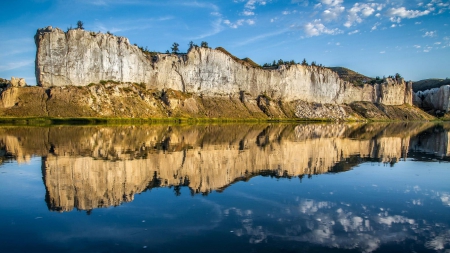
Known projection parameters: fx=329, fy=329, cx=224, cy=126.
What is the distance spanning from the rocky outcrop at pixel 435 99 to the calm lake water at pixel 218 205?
624 ft

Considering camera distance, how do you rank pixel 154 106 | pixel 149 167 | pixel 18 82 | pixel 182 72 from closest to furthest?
Result: pixel 149 167, pixel 18 82, pixel 154 106, pixel 182 72

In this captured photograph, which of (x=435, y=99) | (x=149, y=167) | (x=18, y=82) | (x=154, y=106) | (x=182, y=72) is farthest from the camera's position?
(x=435, y=99)

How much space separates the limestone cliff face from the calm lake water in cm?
8827

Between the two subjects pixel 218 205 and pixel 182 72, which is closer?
pixel 218 205

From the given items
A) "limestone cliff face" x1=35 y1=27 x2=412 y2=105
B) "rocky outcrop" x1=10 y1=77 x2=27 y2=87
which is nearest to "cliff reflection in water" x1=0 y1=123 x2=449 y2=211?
"rocky outcrop" x1=10 y1=77 x2=27 y2=87

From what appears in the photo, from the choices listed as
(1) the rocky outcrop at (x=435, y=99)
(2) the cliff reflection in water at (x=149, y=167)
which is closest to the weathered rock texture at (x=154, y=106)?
(1) the rocky outcrop at (x=435, y=99)

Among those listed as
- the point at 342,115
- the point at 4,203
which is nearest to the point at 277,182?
the point at 4,203

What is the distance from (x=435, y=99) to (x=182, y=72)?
491 ft

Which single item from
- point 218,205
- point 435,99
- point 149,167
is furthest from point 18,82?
point 435,99

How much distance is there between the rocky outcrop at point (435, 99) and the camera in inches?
6988

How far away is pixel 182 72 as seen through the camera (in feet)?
398

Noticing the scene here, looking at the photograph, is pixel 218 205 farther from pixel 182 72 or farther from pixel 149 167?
pixel 182 72

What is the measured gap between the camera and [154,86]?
116062 mm

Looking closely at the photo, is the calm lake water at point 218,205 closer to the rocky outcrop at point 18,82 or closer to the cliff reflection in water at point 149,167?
the cliff reflection in water at point 149,167
